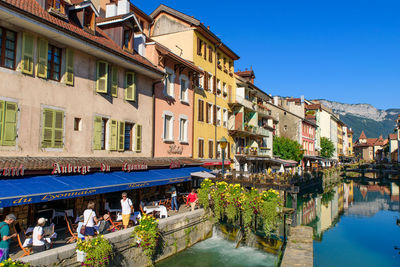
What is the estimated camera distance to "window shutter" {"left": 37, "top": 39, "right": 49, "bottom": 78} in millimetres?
12256

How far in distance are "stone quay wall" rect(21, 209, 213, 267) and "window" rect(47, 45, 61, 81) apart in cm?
687

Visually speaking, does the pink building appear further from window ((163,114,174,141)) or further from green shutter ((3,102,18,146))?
green shutter ((3,102,18,146))

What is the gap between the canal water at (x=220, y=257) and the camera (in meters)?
13.5

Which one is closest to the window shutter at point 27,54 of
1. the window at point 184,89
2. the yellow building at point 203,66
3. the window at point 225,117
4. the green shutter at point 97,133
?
the green shutter at point 97,133

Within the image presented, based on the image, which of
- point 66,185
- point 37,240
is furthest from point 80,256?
point 66,185

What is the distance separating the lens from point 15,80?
1146 centimetres

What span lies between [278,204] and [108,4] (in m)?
15.3

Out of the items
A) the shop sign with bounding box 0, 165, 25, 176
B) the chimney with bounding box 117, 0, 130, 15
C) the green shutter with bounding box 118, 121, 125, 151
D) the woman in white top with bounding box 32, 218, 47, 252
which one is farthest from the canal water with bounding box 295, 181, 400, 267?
the chimney with bounding box 117, 0, 130, 15

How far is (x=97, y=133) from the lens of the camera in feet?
49.3

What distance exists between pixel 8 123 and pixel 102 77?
17.0ft

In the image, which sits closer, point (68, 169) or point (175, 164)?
point (68, 169)

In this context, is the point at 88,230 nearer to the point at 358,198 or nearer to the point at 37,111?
the point at 37,111

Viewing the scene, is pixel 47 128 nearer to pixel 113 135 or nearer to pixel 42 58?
pixel 42 58

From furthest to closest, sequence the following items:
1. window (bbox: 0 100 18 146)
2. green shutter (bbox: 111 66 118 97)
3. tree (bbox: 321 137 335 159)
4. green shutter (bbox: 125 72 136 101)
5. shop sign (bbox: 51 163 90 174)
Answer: tree (bbox: 321 137 335 159), green shutter (bbox: 125 72 136 101), green shutter (bbox: 111 66 118 97), shop sign (bbox: 51 163 90 174), window (bbox: 0 100 18 146)
